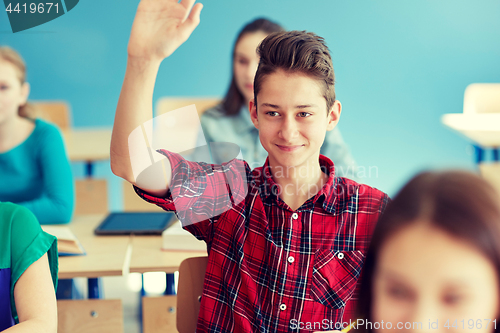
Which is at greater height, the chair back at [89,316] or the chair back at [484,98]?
the chair back at [484,98]

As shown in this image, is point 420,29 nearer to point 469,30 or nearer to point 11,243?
point 469,30

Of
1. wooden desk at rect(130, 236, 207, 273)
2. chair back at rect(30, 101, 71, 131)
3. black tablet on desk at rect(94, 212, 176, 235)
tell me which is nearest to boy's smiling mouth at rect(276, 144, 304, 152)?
wooden desk at rect(130, 236, 207, 273)

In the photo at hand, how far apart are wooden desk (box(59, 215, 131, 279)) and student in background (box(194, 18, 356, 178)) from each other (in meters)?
0.63

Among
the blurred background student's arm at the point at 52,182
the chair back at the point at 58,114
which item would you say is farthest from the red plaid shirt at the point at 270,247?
the chair back at the point at 58,114

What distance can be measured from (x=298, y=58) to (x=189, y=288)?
56cm

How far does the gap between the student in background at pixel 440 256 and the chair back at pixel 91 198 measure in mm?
1827

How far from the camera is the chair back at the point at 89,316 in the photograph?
1.18 metres

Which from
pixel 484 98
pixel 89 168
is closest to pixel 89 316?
pixel 89 168

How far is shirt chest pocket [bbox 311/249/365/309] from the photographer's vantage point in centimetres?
89

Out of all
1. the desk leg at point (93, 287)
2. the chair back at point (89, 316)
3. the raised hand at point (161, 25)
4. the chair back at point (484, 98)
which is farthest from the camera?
the chair back at point (484, 98)

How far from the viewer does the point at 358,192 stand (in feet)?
3.18

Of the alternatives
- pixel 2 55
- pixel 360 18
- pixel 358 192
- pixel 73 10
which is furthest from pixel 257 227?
pixel 73 10

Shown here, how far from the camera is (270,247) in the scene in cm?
92

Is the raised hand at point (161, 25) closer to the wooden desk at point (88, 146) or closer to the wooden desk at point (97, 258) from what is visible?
the wooden desk at point (97, 258)
